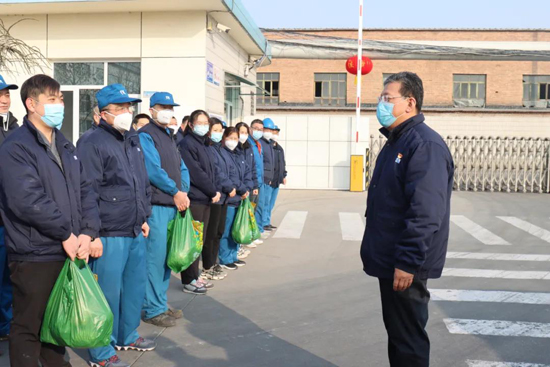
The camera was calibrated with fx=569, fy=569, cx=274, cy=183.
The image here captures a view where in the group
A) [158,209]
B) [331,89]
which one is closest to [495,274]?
[158,209]

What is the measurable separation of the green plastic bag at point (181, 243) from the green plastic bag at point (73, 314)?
1.84 m

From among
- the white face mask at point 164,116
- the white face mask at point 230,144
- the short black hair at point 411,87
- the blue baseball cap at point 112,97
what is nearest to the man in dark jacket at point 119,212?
the blue baseball cap at point 112,97

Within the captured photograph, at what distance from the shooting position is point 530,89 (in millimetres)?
36812

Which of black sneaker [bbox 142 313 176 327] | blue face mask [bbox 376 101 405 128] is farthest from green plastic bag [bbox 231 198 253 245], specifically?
blue face mask [bbox 376 101 405 128]

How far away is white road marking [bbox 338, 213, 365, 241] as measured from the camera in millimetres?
10516

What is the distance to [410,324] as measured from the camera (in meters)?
3.37

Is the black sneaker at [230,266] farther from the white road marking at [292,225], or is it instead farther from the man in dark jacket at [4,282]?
the man in dark jacket at [4,282]

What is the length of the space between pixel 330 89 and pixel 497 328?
109 ft

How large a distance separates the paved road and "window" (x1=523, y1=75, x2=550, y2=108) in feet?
95.9

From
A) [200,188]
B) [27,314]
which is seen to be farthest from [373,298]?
[27,314]

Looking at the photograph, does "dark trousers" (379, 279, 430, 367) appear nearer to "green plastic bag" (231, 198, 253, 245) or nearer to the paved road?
the paved road

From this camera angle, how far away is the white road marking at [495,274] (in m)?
7.64

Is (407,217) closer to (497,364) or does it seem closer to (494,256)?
(497,364)

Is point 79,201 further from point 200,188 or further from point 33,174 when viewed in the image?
point 200,188
